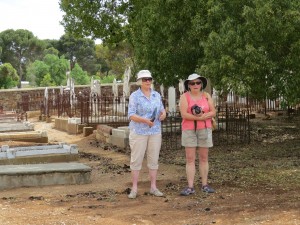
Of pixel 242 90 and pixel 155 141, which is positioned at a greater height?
pixel 242 90

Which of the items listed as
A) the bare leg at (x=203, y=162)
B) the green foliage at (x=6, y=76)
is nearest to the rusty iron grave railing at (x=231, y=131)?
the bare leg at (x=203, y=162)

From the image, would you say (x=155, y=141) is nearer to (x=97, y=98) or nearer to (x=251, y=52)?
(x=251, y=52)

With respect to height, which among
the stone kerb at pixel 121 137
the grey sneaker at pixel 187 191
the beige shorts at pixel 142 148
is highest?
the beige shorts at pixel 142 148

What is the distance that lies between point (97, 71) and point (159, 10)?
56568mm

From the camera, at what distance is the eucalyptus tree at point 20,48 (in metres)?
63.8

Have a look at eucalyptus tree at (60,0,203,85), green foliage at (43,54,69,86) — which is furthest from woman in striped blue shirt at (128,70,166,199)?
green foliage at (43,54,69,86)

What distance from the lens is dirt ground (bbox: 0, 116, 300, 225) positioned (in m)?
5.46

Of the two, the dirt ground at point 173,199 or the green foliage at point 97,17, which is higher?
the green foliage at point 97,17

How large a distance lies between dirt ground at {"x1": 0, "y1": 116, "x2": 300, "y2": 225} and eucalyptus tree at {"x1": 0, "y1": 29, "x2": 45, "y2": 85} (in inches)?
2180

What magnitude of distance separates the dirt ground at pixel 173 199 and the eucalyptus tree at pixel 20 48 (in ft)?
182

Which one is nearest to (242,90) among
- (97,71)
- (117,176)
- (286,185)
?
(286,185)

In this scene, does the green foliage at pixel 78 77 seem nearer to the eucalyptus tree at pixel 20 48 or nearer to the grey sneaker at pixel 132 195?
the eucalyptus tree at pixel 20 48

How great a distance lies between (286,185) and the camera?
23.9 ft

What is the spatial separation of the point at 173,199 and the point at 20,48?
61.6m
